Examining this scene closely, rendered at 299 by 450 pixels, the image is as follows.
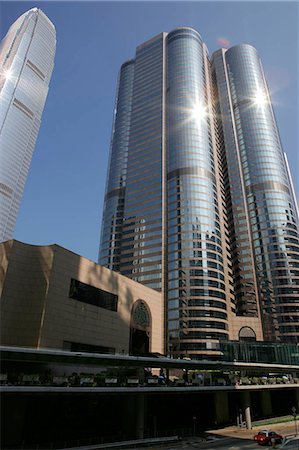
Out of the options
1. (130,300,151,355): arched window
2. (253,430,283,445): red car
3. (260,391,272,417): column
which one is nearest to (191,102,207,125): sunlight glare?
(130,300,151,355): arched window

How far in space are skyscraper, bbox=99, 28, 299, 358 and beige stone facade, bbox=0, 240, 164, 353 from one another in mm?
52999

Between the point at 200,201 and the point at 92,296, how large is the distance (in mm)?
79224

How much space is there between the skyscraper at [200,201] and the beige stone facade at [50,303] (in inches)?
2087

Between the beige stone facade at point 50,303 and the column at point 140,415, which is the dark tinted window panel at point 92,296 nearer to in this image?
the beige stone facade at point 50,303

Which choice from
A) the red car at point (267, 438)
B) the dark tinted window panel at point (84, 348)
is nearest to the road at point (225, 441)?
the red car at point (267, 438)

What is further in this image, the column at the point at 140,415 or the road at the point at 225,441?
the column at the point at 140,415

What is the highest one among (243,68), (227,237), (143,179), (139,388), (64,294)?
(243,68)

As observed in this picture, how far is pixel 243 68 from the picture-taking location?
185m

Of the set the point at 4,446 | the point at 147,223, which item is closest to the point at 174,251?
the point at 147,223

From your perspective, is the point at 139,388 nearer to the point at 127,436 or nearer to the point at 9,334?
the point at 127,436

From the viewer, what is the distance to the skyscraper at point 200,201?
379 ft

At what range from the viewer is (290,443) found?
4069cm

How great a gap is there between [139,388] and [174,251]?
267ft

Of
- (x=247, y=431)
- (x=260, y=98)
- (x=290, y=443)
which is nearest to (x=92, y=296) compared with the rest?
(x=247, y=431)
